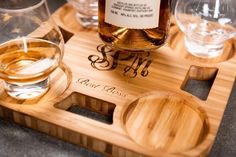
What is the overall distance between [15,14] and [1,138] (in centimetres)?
16

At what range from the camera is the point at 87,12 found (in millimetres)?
716

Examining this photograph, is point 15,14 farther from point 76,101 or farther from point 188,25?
point 188,25

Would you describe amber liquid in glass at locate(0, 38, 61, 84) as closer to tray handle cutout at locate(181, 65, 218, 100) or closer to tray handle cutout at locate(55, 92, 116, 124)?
tray handle cutout at locate(55, 92, 116, 124)

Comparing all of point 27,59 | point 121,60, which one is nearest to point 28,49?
point 27,59

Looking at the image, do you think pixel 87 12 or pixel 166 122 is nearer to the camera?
pixel 166 122

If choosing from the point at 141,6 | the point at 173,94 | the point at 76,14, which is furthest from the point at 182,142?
the point at 76,14

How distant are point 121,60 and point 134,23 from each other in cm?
6

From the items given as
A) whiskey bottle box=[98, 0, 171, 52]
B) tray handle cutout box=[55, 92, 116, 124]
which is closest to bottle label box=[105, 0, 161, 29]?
whiskey bottle box=[98, 0, 171, 52]

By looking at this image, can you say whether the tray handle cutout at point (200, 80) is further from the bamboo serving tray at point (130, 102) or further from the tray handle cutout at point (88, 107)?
the tray handle cutout at point (88, 107)

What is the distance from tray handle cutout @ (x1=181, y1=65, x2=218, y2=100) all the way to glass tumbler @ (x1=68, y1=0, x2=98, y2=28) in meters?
0.18

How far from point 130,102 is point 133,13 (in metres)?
0.12

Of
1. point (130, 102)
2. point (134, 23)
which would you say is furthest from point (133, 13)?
point (130, 102)

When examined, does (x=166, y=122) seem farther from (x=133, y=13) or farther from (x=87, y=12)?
(x=87, y=12)

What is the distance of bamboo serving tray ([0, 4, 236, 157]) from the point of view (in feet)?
1.65
